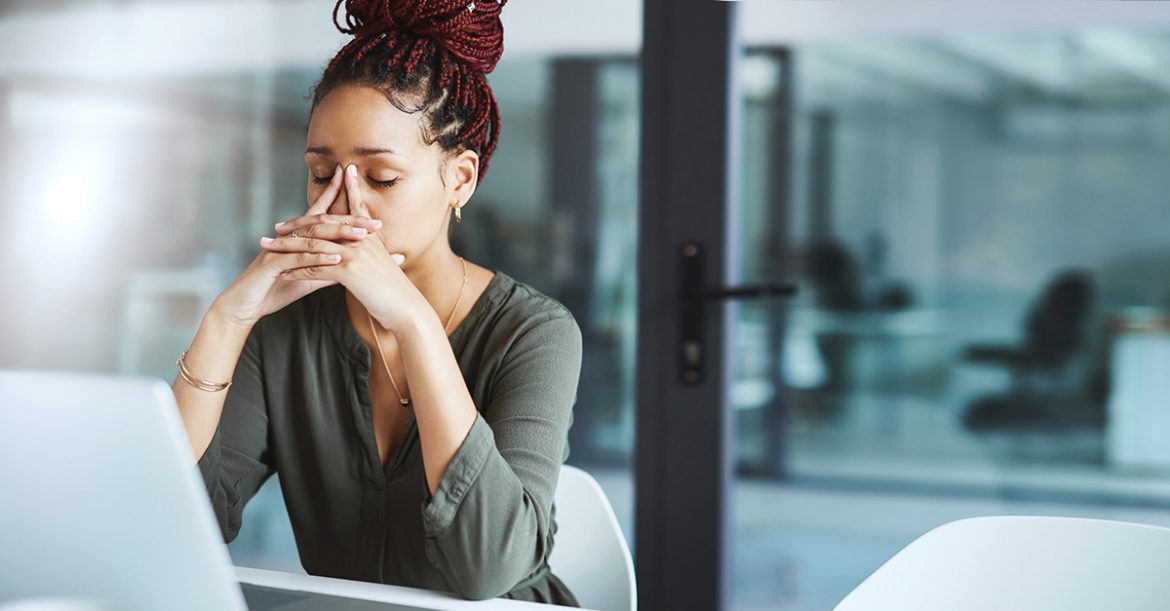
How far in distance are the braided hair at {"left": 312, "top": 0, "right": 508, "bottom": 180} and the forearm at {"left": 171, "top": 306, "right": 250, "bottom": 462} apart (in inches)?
13.9

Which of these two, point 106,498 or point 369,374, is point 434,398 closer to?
point 369,374

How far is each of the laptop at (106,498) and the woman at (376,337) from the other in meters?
0.49

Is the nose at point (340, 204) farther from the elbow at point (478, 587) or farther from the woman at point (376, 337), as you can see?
the elbow at point (478, 587)

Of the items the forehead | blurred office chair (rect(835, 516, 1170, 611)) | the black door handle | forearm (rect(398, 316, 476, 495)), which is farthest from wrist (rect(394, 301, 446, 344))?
the black door handle

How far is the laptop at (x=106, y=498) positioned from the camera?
80cm

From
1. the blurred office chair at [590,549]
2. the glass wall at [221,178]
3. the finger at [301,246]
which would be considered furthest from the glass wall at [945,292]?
the finger at [301,246]

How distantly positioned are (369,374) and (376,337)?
6cm

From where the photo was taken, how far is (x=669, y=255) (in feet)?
7.64

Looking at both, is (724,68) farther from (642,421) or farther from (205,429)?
(205,429)

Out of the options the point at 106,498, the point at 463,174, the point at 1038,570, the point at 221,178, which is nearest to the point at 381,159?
the point at 463,174

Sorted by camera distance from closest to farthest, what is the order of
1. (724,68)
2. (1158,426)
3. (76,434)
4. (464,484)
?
(76,434) < (464,484) < (1158,426) < (724,68)

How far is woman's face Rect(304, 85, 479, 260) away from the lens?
58.8 inches

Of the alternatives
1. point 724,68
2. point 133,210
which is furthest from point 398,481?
point 133,210

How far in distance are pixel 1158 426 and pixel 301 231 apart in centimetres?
162
